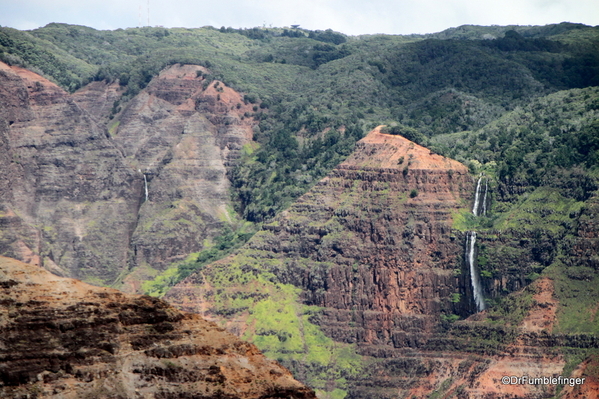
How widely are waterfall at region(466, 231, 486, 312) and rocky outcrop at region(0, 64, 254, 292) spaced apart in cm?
4312

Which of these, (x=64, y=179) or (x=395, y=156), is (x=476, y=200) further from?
(x=64, y=179)

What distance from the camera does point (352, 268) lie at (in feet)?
439


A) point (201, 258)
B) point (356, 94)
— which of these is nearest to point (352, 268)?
point (201, 258)

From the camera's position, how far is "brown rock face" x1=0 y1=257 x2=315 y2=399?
2144 inches

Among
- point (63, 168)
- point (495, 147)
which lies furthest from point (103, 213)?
point (495, 147)

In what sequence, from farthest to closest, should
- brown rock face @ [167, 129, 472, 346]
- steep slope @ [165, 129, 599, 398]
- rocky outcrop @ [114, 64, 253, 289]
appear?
1. rocky outcrop @ [114, 64, 253, 289]
2. brown rock face @ [167, 129, 472, 346]
3. steep slope @ [165, 129, 599, 398]

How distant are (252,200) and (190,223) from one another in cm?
796

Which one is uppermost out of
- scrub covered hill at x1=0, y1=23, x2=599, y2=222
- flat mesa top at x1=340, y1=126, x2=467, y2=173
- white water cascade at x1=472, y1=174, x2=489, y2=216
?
scrub covered hill at x1=0, y1=23, x2=599, y2=222

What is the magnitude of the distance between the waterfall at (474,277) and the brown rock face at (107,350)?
6985cm

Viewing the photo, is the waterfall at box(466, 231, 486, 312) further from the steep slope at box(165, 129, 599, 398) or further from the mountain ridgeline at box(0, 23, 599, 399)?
the steep slope at box(165, 129, 599, 398)

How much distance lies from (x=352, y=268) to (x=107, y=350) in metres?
78.8

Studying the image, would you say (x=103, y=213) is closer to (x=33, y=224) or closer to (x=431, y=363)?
(x=33, y=224)

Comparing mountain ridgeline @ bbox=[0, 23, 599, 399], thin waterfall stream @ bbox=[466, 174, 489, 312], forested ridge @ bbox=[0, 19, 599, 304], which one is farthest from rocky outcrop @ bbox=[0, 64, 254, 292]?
thin waterfall stream @ bbox=[466, 174, 489, 312]

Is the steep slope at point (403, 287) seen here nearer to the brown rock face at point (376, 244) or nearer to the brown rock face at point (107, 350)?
the brown rock face at point (376, 244)
